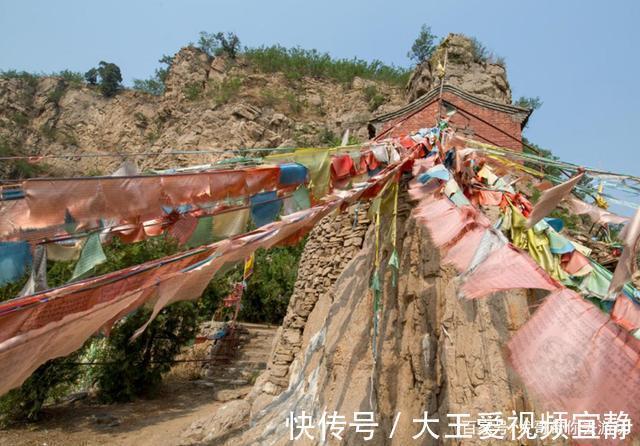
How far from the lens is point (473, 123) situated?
8438mm

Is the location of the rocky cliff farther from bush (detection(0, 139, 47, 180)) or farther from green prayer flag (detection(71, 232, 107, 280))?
bush (detection(0, 139, 47, 180))

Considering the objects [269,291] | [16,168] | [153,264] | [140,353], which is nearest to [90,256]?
[153,264]

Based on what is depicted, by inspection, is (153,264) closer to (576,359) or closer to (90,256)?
(90,256)

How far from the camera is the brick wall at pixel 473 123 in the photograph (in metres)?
8.22

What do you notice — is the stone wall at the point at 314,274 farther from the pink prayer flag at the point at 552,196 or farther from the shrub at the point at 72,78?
the shrub at the point at 72,78

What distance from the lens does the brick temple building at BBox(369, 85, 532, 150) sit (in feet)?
27.0

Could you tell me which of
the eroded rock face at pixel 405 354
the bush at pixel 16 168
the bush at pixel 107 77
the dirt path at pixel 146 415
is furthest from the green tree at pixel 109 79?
the eroded rock face at pixel 405 354

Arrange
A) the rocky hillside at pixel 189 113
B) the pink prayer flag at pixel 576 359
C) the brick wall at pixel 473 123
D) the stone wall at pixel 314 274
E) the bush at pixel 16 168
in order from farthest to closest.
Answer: the bush at pixel 16 168 < the rocky hillside at pixel 189 113 < the brick wall at pixel 473 123 < the stone wall at pixel 314 274 < the pink prayer flag at pixel 576 359

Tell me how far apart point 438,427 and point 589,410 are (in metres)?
2.21

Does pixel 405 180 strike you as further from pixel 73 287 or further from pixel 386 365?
pixel 73 287

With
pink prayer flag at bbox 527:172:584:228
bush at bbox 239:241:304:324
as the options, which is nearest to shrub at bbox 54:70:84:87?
bush at bbox 239:241:304:324

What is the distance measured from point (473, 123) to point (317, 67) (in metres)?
28.9

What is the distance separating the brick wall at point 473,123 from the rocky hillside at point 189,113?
17.3m

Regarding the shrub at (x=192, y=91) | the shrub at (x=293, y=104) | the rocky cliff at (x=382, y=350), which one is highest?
the shrub at (x=192, y=91)
